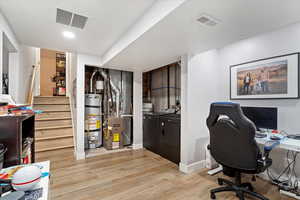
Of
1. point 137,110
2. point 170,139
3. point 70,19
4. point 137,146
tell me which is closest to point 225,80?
point 170,139

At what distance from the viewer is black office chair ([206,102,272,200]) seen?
1.54 metres

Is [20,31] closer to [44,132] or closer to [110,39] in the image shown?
[110,39]

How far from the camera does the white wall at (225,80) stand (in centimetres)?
204

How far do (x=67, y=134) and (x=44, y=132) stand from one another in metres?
0.51

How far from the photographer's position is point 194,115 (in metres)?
2.53

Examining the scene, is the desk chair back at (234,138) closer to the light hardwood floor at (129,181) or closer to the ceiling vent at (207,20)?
the light hardwood floor at (129,181)

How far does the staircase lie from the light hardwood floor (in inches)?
19.5

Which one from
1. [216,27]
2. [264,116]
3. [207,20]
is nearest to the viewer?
[207,20]

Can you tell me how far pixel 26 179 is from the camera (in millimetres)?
803

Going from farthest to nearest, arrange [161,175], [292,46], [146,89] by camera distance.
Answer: [146,89]
[161,175]
[292,46]

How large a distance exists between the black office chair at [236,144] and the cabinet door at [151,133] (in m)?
1.63

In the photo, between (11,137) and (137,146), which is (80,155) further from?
(11,137)

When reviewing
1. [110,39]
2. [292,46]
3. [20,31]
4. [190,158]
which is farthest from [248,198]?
[20,31]

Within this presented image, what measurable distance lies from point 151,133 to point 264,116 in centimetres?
227
